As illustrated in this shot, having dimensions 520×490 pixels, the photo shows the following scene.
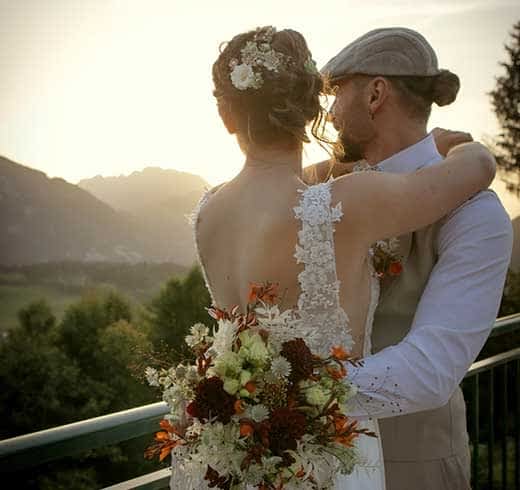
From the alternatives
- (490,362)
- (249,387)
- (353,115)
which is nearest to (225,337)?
(249,387)

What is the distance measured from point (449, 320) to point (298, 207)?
49cm

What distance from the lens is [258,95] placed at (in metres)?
1.84

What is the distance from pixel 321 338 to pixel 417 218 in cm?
39

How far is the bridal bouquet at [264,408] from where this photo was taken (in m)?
1.50

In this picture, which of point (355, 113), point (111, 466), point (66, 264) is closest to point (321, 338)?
point (355, 113)

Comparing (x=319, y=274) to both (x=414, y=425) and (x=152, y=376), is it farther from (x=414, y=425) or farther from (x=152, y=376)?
(x=414, y=425)

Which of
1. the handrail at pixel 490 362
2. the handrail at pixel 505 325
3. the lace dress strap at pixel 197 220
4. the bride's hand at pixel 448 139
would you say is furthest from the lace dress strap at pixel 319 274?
the handrail at pixel 505 325

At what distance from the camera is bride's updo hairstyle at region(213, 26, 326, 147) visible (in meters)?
1.82

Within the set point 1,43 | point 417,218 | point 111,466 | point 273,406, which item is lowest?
point 111,466

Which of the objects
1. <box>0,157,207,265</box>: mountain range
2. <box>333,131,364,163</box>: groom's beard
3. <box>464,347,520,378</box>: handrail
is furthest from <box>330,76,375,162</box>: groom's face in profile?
<box>0,157,207,265</box>: mountain range

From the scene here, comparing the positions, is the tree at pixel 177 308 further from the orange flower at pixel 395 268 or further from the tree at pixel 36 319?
the orange flower at pixel 395 268

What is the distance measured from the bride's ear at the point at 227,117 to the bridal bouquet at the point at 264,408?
56cm

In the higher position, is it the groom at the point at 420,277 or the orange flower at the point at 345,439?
the groom at the point at 420,277

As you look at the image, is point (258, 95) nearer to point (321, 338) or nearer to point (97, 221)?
point (321, 338)
